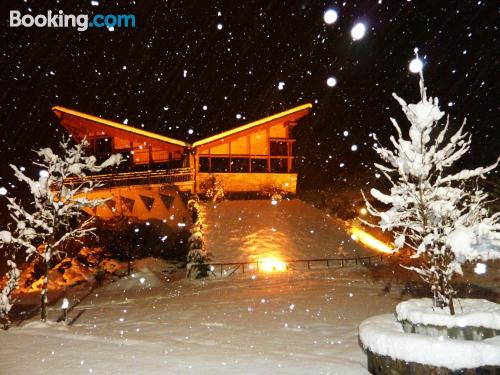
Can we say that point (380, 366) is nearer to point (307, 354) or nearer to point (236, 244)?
point (307, 354)

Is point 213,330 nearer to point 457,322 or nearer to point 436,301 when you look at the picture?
point 436,301

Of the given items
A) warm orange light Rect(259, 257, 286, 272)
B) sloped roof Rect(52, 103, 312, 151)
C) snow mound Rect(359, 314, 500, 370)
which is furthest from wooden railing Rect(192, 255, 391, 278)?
sloped roof Rect(52, 103, 312, 151)

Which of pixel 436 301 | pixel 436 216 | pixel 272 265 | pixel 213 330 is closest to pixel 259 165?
pixel 272 265

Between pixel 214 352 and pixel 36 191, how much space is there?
7.32m

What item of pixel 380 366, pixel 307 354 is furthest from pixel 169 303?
pixel 380 366

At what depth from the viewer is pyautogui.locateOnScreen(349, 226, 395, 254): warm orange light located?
23.6 metres

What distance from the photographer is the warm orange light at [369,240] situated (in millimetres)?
23627

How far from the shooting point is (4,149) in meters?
44.2

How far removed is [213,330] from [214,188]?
61.2ft

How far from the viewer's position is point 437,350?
7113 mm

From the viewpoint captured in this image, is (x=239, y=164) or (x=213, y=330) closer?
(x=213, y=330)

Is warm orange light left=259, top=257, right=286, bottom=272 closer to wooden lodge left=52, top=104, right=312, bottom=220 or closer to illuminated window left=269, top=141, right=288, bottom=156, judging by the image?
wooden lodge left=52, top=104, right=312, bottom=220

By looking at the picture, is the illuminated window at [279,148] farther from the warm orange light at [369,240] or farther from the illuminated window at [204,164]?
the warm orange light at [369,240]

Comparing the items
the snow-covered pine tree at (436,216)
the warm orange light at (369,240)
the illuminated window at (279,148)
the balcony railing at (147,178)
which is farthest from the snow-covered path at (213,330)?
the illuminated window at (279,148)
